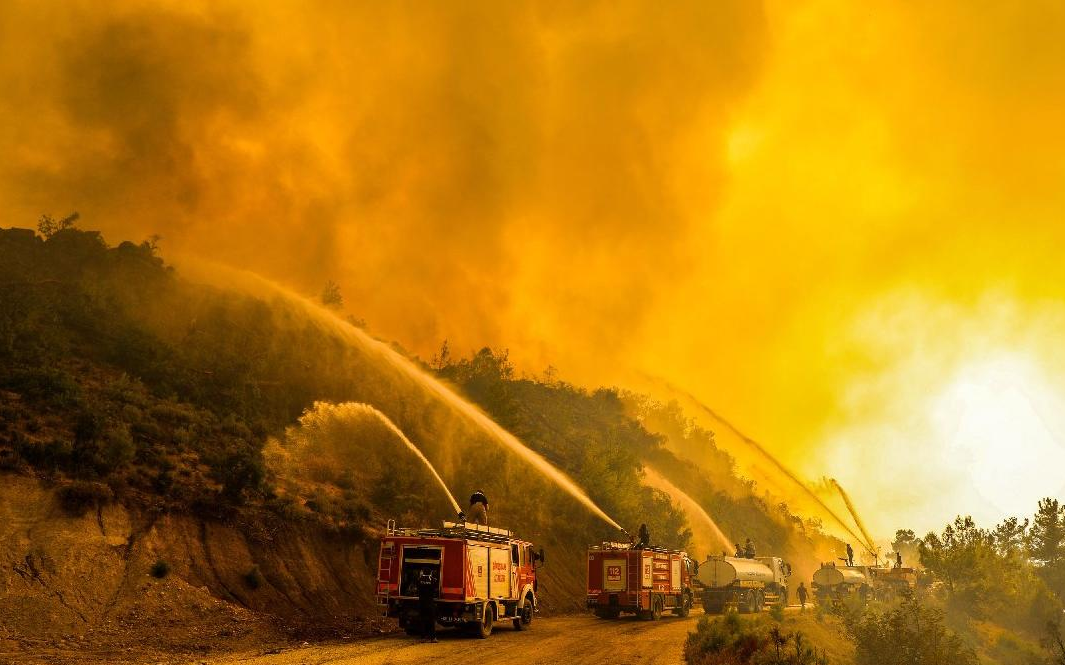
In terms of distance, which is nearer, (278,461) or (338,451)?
(278,461)

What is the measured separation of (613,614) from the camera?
4306cm

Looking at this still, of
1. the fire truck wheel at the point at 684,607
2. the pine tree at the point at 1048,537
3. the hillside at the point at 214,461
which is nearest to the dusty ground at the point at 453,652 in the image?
the hillside at the point at 214,461

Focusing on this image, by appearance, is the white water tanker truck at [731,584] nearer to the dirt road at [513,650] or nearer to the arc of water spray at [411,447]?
the dirt road at [513,650]

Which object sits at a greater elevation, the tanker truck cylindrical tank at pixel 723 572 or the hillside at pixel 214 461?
the hillside at pixel 214 461

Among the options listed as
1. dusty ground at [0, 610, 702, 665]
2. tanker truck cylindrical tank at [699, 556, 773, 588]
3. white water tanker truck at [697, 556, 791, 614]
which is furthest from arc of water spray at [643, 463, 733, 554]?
dusty ground at [0, 610, 702, 665]

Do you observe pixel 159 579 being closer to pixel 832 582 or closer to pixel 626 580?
pixel 626 580

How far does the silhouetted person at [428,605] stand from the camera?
28.4 meters

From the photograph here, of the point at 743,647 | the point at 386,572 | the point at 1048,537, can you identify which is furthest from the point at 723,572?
the point at 1048,537

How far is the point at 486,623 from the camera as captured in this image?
100ft

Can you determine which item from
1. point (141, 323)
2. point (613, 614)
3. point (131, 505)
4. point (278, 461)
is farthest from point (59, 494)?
point (613, 614)

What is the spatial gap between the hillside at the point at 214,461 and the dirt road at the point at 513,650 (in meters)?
4.27

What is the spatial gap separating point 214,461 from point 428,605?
58.4 ft

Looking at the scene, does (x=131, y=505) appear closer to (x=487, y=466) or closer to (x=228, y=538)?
(x=228, y=538)

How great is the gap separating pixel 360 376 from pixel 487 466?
13165mm
